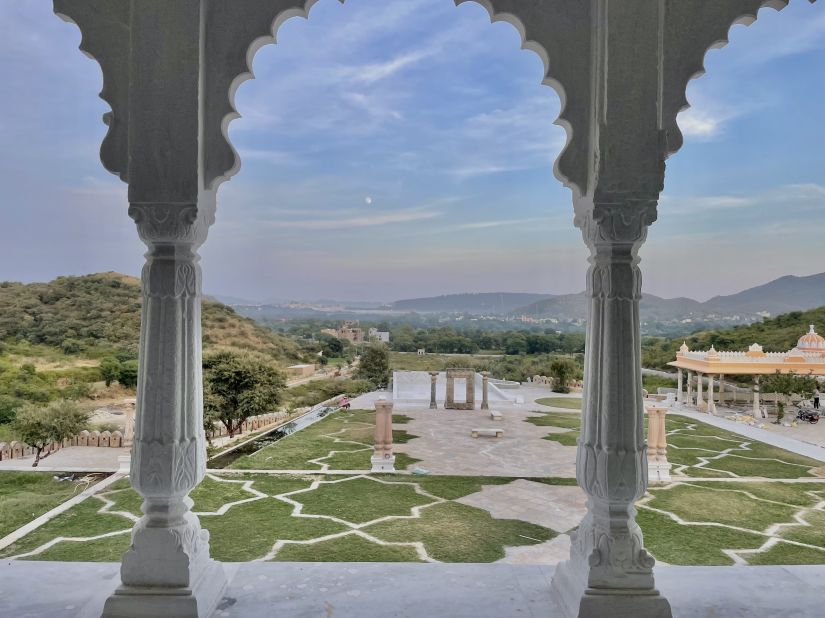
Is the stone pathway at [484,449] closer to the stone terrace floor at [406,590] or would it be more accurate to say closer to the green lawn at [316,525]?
the green lawn at [316,525]

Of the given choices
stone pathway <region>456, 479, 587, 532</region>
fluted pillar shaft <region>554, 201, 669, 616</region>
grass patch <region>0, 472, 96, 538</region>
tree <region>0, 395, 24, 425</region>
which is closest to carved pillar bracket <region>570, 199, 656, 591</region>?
fluted pillar shaft <region>554, 201, 669, 616</region>

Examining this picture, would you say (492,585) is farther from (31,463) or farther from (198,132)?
(31,463)

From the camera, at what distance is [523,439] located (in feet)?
33.7

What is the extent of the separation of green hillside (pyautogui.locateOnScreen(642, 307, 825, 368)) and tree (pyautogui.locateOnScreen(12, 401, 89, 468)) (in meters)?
17.0

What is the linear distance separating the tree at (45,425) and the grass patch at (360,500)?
4.94 meters

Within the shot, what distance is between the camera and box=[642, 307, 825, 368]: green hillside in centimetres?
A: 1900

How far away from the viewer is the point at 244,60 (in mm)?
1754

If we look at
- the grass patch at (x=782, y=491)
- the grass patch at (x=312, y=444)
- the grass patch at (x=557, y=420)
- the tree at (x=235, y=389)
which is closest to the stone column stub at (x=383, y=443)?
the grass patch at (x=312, y=444)

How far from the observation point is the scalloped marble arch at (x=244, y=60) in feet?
5.72

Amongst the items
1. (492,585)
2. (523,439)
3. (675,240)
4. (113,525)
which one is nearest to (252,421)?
(523,439)

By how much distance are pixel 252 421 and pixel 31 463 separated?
189 inches

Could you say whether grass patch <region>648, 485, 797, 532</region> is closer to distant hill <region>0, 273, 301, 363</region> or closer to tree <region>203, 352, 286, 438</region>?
tree <region>203, 352, 286, 438</region>

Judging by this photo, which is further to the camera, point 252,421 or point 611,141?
point 252,421

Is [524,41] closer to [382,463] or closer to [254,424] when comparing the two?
[382,463]
